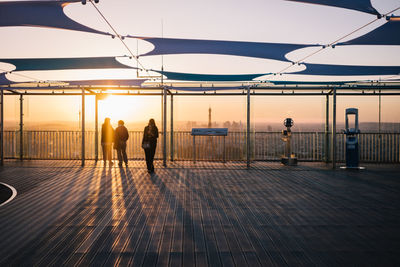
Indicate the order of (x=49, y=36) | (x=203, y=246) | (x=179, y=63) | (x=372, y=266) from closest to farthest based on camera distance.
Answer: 1. (x=372, y=266)
2. (x=203, y=246)
3. (x=49, y=36)
4. (x=179, y=63)

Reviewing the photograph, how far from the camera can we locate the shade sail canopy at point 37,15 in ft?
14.7

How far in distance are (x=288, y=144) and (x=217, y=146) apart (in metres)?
2.86

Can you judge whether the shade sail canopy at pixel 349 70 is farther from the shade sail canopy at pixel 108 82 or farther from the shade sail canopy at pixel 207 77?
the shade sail canopy at pixel 108 82

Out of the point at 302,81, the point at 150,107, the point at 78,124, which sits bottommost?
the point at 78,124

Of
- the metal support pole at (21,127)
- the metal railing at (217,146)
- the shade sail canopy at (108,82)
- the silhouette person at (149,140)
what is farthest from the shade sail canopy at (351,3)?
the metal support pole at (21,127)

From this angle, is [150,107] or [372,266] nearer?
[372,266]

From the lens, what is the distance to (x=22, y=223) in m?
4.05

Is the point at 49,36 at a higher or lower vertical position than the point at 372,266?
higher

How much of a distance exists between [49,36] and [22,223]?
13.8 feet

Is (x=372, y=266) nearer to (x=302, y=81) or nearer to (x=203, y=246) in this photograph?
(x=203, y=246)

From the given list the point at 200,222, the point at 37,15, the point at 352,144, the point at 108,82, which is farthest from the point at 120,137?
the point at 352,144

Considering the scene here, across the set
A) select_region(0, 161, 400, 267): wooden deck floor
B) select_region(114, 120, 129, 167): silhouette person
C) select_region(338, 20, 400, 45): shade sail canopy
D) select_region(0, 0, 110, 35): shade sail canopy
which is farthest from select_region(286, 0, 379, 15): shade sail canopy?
select_region(114, 120, 129, 167): silhouette person

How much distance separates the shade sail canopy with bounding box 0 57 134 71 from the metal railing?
3.50m

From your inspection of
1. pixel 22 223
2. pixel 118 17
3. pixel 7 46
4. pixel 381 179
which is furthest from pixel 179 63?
pixel 381 179
